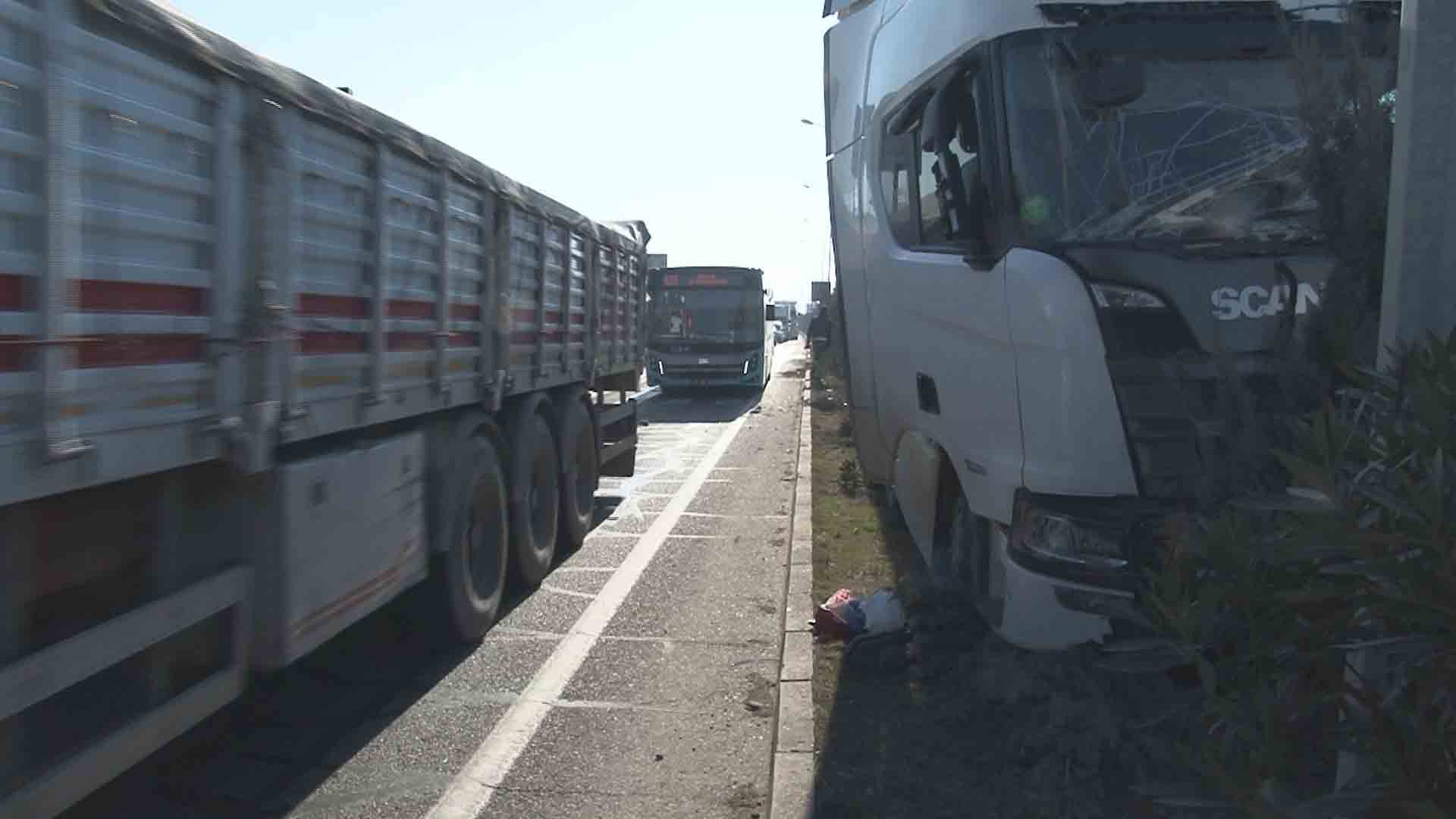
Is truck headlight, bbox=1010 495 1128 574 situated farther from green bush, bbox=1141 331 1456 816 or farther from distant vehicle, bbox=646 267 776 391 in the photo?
distant vehicle, bbox=646 267 776 391

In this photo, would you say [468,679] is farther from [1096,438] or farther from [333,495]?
[1096,438]

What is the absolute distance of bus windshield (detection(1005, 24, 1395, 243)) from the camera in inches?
202

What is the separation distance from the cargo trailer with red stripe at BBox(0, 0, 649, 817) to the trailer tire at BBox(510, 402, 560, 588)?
1172 millimetres

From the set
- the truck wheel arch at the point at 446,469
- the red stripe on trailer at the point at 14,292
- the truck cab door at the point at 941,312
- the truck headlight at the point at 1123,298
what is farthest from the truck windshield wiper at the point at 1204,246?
the red stripe on trailer at the point at 14,292

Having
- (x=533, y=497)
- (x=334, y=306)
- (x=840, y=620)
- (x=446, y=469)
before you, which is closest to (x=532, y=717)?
(x=446, y=469)

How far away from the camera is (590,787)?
5.21 meters

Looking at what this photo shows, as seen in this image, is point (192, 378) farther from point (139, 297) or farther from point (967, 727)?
point (967, 727)

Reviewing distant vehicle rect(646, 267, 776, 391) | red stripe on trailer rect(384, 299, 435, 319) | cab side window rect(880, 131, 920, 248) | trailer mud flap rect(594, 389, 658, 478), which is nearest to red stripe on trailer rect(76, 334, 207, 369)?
red stripe on trailer rect(384, 299, 435, 319)

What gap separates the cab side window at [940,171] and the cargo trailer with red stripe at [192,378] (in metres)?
2.29

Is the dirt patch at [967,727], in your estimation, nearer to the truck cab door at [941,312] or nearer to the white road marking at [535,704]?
the truck cab door at [941,312]

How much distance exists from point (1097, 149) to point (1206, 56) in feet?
2.00

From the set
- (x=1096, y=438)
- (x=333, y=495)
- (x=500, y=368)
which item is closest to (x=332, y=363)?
(x=333, y=495)

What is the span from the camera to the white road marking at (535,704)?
5070 mm

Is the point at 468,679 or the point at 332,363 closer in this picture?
the point at 332,363
